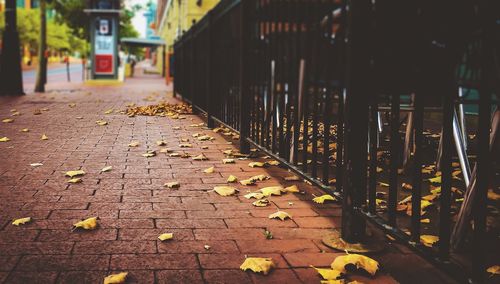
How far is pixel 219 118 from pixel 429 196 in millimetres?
3453

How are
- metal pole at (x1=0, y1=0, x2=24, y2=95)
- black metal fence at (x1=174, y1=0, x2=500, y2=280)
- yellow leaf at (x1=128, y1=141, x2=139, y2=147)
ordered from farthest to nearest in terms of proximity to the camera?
metal pole at (x1=0, y1=0, x2=24, y2=95) → yellow leaf at (x1=128, y1=141, x2=139, y2=147) → black metal fence at (x1=174, y1=0, x2=500, y2=280)

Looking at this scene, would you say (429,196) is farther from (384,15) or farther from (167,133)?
(167,133)

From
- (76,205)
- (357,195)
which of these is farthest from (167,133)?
(357,195)

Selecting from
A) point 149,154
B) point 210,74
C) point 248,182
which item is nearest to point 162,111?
point 210,74

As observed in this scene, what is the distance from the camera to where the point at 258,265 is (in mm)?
2279

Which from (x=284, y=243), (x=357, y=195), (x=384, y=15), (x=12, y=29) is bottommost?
(x=284, y=243)

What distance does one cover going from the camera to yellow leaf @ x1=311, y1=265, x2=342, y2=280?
7.18 ft

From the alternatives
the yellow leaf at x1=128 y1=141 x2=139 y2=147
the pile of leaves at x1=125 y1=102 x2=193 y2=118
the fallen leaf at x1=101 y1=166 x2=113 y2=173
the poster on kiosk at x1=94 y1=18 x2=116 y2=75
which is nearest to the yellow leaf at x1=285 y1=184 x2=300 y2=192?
the fallen leaf at x1=101 y1=166 x2=113 y2=173

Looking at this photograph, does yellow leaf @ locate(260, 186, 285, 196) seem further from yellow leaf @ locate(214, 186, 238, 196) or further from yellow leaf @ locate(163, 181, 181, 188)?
yellow leaf @ locate(163, 181, 181, 188)

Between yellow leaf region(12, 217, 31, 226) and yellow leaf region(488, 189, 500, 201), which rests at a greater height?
yellow leaf region(488, 189, 500, 201)

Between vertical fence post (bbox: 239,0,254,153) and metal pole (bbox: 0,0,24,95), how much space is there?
11.0 m

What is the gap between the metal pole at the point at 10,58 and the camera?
46.1ft

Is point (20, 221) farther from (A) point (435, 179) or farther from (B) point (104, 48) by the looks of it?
(B) point (104, 48)

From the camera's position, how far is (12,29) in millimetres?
14297
